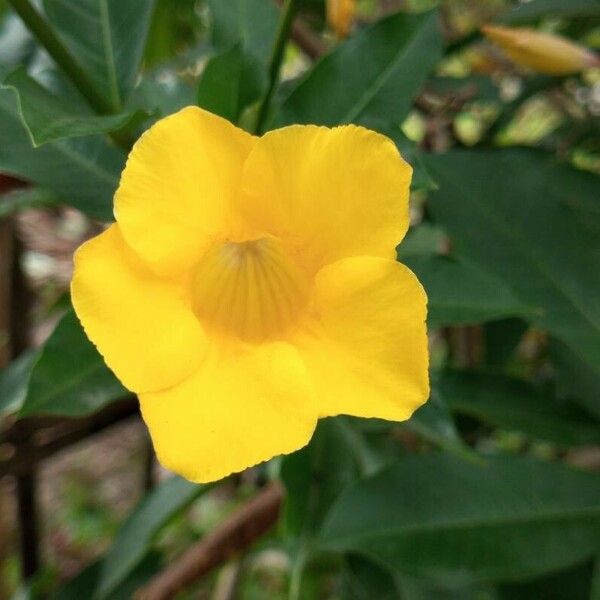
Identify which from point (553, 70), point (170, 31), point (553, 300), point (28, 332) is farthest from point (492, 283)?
point (170, 31)

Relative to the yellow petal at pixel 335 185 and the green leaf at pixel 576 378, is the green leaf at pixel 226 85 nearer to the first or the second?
the yellow petal at pixel 335 185

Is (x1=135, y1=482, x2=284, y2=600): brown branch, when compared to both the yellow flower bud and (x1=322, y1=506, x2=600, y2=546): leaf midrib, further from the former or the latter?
the yellow flower bud

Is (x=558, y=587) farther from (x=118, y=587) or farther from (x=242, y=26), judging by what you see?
(x=242, y=26)

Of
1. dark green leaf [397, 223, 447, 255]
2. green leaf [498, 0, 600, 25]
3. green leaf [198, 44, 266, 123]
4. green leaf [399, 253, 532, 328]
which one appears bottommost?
dark green leaf [397, 223, 447, 255]

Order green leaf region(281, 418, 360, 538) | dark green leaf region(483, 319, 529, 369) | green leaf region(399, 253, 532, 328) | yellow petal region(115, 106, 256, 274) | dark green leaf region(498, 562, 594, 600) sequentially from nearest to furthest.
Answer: yellow petal region(115, 106, 256, 274) → green leaf region(399, 253, 532, 328) → green leaf region(281, 418, 360, 538) → dark green leaf region(498, 562, 594, 600) → dark green leaf region(483, 319, 529, 369)

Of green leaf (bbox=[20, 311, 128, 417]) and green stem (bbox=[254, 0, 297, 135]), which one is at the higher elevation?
green stem (bbox=[254, 0, 297, 135])

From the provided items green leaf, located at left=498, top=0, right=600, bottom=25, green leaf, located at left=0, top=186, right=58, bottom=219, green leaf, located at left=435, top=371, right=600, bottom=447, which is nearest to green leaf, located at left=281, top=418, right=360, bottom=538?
green leaf, located at left=435, top=371, right=600, bottom=447
